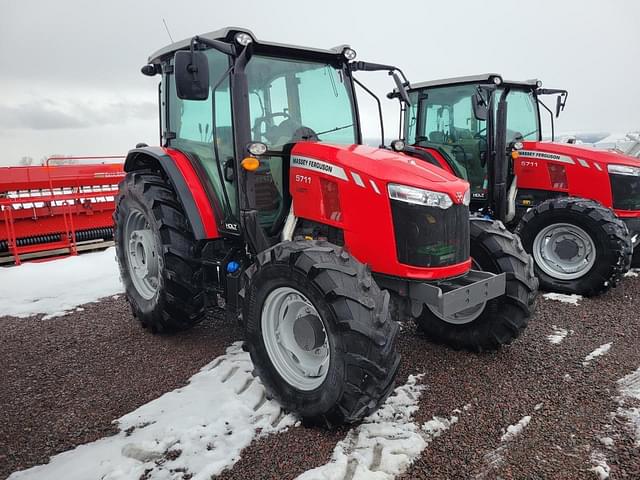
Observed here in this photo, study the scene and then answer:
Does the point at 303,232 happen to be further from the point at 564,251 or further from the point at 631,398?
the point at 564,251

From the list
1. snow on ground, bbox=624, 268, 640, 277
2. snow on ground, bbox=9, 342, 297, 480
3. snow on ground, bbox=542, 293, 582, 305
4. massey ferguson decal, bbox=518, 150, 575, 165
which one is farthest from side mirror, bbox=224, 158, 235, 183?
snow on ground, bbox=624, 268, 640, 277

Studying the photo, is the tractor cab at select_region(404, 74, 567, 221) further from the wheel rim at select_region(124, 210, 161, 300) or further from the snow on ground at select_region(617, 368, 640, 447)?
the wheel rim at select_region(124, 210, 161, 300)

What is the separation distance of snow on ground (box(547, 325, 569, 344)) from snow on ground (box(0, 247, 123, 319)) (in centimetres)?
471

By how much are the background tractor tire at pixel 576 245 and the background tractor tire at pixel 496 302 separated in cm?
208

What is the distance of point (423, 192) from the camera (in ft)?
9.20

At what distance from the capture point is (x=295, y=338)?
2.92 metres

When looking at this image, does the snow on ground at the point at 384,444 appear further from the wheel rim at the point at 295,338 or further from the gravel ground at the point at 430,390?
the wheel rim at the point at 295,338

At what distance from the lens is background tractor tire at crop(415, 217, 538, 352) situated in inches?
134

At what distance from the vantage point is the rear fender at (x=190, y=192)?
3.63m

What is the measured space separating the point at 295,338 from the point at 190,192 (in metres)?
1.50

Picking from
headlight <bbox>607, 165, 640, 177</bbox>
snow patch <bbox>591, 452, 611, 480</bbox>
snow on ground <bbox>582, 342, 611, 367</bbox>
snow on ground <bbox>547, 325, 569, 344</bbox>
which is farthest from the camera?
headlight <bbox>607, 165, 640, 177</bbox>

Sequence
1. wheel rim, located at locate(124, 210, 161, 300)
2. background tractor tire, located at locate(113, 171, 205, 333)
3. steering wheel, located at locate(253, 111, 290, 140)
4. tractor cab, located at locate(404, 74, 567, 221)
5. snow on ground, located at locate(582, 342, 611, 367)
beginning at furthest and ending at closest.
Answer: tractor cab, located at locate(404, 74, 567, 221) → wheel rim, located at locate(124, 210, 161, 300) → background tractor tire, located at locate(113, 171, 205, 333) → snow on ground, located at locate(582, 342, 611, 367) → steering wheel, located at locate(253, 111, 290, 140)

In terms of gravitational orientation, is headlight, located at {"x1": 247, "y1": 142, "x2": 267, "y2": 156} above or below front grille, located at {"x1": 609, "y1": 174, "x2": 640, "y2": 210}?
above

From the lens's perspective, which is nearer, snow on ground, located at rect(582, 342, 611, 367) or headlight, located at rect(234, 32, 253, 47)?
headlight, located at rect(234, 32, 253, 47)
